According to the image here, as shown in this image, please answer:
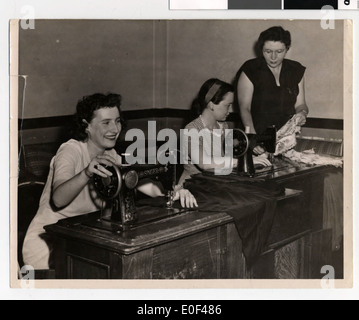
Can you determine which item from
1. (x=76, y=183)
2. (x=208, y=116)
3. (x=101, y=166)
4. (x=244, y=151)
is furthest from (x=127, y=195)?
(x=208, y=116)

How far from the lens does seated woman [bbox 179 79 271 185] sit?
3070mm

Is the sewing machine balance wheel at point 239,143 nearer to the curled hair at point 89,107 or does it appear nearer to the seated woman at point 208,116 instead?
the seated woman at point 208,116

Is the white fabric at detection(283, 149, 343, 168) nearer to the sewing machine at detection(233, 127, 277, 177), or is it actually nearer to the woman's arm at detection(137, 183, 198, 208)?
the sewing machine at detection(233, 127, 277, 177)

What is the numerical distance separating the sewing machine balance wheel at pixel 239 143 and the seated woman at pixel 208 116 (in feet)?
0.62

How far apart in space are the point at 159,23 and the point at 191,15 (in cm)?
229

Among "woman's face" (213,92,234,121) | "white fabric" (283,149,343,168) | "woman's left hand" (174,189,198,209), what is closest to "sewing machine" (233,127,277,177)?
"woman's face" (213,92,234,121)

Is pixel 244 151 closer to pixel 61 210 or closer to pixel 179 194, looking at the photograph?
pixel 179 194

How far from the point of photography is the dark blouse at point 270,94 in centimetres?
349

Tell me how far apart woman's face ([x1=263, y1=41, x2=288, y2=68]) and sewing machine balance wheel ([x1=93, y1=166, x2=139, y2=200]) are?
1554mm

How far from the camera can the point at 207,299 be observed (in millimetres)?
2355

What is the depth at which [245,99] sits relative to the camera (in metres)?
3.63

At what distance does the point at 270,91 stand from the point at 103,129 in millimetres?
1362
